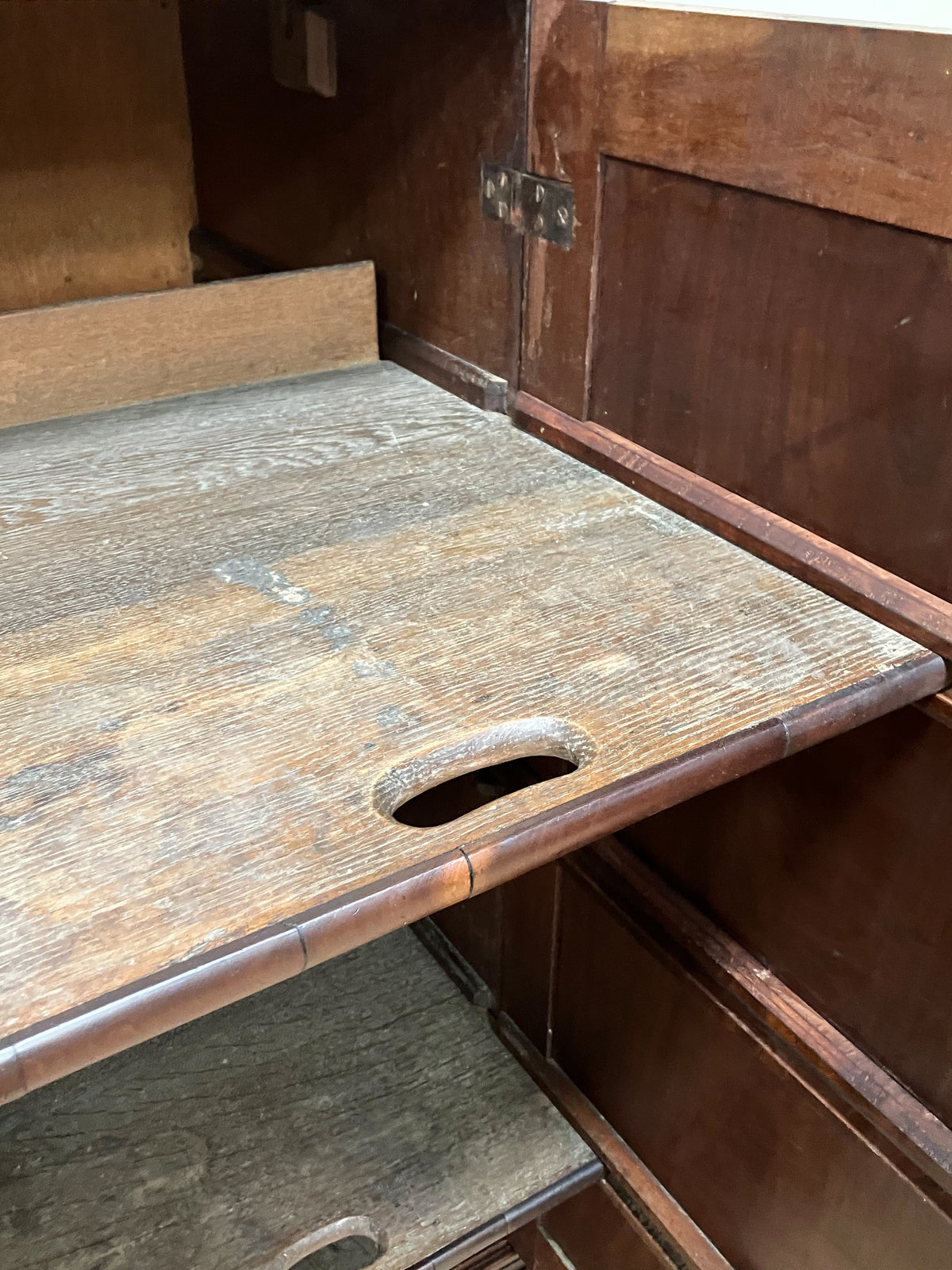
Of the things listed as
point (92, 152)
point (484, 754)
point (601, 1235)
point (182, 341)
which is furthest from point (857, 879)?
point (92, 152)

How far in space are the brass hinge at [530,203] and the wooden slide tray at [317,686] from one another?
19cm

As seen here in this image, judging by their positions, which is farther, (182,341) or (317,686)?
(182,341)

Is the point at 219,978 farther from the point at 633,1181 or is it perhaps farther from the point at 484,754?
the point at 633,1181

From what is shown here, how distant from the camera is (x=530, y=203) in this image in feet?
3.17

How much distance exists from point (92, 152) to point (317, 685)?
3.97 feet

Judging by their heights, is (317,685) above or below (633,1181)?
above

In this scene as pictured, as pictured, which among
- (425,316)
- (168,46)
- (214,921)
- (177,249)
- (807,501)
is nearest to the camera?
(214,921)

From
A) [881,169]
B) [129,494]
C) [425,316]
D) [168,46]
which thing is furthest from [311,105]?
[881,169]

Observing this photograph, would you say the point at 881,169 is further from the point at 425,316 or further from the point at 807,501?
the point at 425,316

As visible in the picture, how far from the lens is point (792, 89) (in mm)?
714

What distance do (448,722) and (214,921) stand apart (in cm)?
18

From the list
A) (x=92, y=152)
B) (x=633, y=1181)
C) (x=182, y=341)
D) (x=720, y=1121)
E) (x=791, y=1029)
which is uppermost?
(x=92, y=152)

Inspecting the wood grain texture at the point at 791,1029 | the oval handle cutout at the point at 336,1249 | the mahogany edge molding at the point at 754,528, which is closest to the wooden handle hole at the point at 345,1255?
the oval handle cutout at the point at 336,1249

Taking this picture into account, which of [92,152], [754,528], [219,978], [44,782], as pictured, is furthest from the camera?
[92,152]
